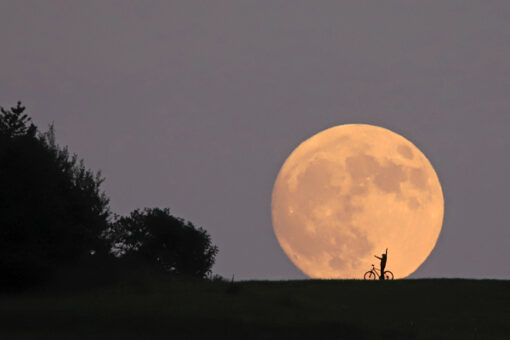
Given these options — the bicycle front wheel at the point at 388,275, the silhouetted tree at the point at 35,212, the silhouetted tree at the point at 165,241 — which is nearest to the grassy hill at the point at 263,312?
the silhouetted tree at the point at 35,212

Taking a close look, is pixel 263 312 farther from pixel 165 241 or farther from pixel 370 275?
pixel 165 241

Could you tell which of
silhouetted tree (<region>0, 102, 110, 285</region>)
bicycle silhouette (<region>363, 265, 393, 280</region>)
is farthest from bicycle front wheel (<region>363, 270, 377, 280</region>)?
silhouetted tree (<region>0, 102, 110, 285</region>)

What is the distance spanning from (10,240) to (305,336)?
26.5 metres

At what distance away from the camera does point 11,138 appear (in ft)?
210

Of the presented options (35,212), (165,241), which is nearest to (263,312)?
(35,212)

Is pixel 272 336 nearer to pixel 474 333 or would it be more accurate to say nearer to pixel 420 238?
pixel 474 333

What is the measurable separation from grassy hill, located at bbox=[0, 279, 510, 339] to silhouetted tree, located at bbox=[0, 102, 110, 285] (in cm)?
268

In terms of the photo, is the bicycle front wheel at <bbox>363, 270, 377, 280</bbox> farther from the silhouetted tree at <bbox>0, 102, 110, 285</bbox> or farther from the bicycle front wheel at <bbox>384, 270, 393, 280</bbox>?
the silhouetted tree at <bbox>0, 102, 110, 285</bbox>

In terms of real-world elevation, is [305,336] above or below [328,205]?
below

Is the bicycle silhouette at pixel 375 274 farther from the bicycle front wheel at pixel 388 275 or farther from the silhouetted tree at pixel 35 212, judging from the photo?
the silhouetted tree at pixel 35 212

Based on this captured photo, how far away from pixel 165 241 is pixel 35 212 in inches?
1680

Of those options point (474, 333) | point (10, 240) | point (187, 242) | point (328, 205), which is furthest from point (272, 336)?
point (187, 242)

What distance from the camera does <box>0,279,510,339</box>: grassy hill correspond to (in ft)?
136

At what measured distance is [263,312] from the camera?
151ft
